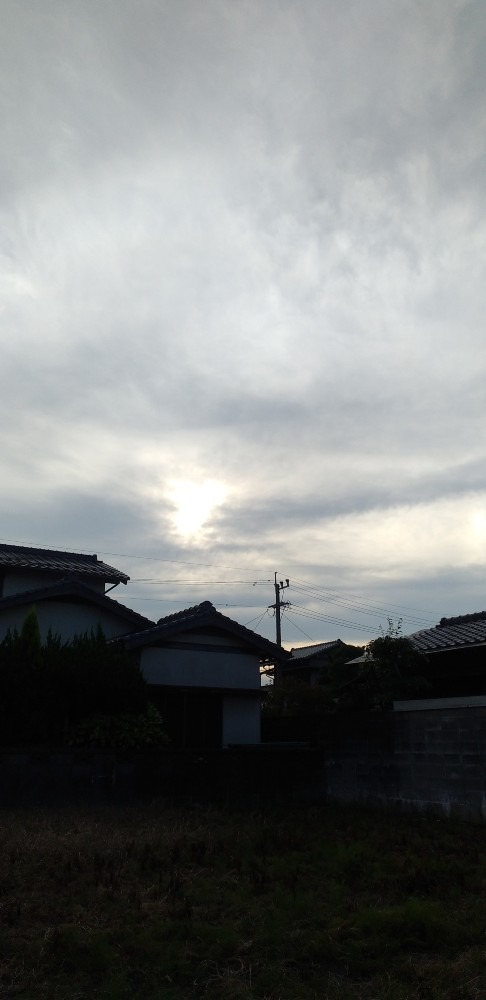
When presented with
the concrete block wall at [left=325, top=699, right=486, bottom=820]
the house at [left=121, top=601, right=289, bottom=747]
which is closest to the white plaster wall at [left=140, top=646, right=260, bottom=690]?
the house at [left=121, top=601, right=289, bottom=747]

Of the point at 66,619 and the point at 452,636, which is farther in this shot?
the point at 66,619

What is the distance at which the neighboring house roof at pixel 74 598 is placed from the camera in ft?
54.4

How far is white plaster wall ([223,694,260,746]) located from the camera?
1697 cm

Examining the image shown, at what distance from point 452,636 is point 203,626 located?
18.5 feet

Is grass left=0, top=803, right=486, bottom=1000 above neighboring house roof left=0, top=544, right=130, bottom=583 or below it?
below

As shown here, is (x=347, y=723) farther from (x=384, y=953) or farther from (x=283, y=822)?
(x=384, y=953)

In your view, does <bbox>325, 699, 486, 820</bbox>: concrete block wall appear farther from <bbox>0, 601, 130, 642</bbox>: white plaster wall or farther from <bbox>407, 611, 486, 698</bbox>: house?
<bbox>0, 601, 130, 642</bbox>: white plaster wall

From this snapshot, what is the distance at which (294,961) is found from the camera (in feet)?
15.3

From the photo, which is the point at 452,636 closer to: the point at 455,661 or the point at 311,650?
the point at 455,661

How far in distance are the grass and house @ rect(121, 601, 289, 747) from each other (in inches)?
291

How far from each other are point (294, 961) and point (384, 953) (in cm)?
61

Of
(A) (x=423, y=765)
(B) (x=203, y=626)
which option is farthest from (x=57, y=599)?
(A) (x=423, y=765)

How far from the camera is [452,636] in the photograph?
14.4 m

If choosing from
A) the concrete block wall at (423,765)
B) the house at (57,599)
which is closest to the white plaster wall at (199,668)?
the house at (57,599)
